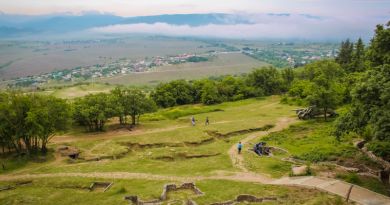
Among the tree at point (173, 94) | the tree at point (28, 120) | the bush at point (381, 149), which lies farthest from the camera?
the tree at point (173, 94)

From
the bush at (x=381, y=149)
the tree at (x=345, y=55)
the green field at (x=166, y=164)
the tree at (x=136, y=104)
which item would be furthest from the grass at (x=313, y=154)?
the tree at (x=345, y=55)

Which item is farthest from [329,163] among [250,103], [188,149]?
[250,103]

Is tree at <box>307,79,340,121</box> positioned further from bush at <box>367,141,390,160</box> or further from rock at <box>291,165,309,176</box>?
rock at <box>291,165,309,176</box>

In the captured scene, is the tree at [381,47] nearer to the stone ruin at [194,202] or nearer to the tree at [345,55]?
the stone ruin at [194,202]

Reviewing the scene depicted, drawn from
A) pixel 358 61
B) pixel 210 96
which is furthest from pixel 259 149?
pixel 358 61

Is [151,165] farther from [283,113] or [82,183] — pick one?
[283,113]

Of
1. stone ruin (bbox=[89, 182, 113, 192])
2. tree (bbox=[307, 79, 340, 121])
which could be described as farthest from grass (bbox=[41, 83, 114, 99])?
stone ruin (bbox=[89, 182, 113, 192])

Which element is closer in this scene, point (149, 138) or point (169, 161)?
point (169, 161)
